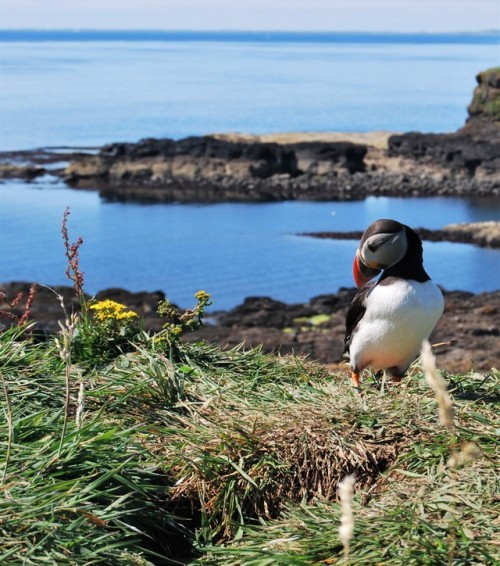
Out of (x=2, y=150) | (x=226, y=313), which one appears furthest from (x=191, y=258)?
(x=2, y=150)

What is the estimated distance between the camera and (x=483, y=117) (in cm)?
7712

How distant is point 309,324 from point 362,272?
22.0 meters

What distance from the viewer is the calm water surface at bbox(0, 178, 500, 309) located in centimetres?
3881

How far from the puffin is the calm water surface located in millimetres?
28265

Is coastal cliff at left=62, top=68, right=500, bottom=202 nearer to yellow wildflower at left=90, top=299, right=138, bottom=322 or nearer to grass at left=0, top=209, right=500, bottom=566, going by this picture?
yellow wildflower at left=90, top=299, right=138, bottom=322

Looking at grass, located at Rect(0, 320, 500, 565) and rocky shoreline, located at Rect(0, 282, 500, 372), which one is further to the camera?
rocky shoreline, located at Rect(0, 282, 500, 372)

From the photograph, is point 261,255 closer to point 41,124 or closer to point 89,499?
point 89,499

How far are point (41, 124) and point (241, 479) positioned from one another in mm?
104330

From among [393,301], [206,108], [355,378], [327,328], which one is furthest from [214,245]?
[206,108]

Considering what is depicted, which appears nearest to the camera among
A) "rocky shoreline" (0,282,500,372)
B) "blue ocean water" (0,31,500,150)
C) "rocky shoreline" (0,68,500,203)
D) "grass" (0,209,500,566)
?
"grass" (0,209,500,566)

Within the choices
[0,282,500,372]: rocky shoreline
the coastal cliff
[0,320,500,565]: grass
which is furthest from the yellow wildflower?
the coastal cliff

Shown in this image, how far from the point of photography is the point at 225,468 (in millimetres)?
4176

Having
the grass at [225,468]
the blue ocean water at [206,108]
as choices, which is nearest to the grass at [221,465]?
the grass at [225,468]

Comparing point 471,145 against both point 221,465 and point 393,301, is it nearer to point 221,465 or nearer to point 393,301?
point 393,301
